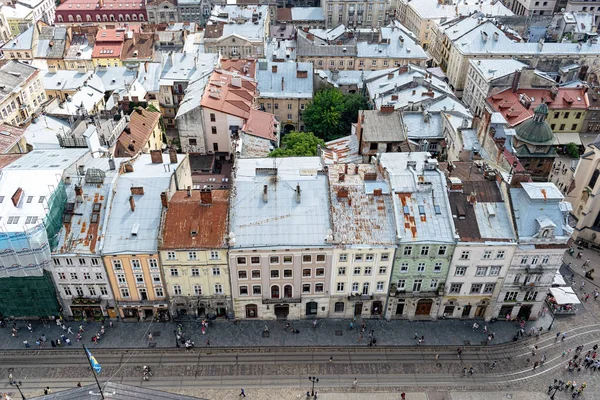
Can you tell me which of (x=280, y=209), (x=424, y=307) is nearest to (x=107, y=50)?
(x=280, y=209)

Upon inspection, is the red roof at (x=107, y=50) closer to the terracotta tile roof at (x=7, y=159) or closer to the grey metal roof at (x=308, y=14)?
the grey metal roof at (x=308, y=14)

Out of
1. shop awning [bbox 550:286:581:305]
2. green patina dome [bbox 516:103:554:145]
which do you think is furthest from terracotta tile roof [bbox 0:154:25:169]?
green patina dome [bbox 516:103:554:145]

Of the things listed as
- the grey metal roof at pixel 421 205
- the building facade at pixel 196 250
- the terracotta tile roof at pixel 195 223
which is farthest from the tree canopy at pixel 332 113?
the terracotta tile roof at pixel 195 223

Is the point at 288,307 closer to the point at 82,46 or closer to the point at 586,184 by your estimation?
the point at 586,184

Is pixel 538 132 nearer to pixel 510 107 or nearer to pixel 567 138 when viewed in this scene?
pixel 510 107

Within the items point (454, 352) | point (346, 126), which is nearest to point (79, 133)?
point (346, 126)
